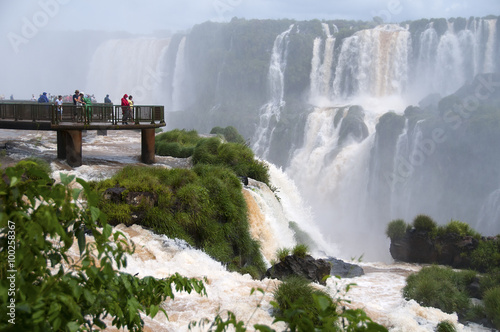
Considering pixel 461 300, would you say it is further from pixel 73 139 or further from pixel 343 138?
pixel 343 138

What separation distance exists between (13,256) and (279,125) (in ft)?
137

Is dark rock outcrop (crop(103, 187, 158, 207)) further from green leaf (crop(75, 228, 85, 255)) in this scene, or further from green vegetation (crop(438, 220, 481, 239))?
green vegetation (crop(438, 220, 481, 239))

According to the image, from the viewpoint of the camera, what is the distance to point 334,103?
A: 45438 mm

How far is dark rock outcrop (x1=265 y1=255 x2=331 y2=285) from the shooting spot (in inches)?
452

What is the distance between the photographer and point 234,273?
9883mm

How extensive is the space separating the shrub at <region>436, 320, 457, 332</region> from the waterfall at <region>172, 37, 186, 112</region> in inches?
2070

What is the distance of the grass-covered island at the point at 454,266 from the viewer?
11.8 metres

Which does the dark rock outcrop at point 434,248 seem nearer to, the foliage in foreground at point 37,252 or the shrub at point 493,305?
the shrub at point 493,305

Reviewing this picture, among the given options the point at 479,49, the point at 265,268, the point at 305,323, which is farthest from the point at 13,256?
the point at 479,49

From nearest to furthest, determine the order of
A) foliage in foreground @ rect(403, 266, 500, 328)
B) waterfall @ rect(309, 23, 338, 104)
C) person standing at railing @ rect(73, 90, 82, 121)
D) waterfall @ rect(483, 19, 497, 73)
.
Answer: foliage in foreground @ rect(403, 266, 500, 328)
person standing at railing @ rect(73, 90, 82, 121)
waterfall @ rect(483, 19, 497, 73)
waterfall @ rect(309, 23, 338, 104)

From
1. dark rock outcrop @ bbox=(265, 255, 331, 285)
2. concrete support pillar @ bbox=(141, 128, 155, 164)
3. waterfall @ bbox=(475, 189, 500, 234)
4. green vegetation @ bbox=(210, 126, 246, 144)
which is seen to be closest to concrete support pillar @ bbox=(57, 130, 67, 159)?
concrete support pillar @ bbox=(141, 128, 155, 164)

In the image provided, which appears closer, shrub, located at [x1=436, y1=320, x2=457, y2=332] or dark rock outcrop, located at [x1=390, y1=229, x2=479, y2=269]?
shrub, located at [x1=436, y1=320, x2=457, y2=332]

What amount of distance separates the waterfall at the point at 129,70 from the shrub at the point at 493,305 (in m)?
50.1

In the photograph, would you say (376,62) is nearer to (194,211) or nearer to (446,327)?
(194,211)
